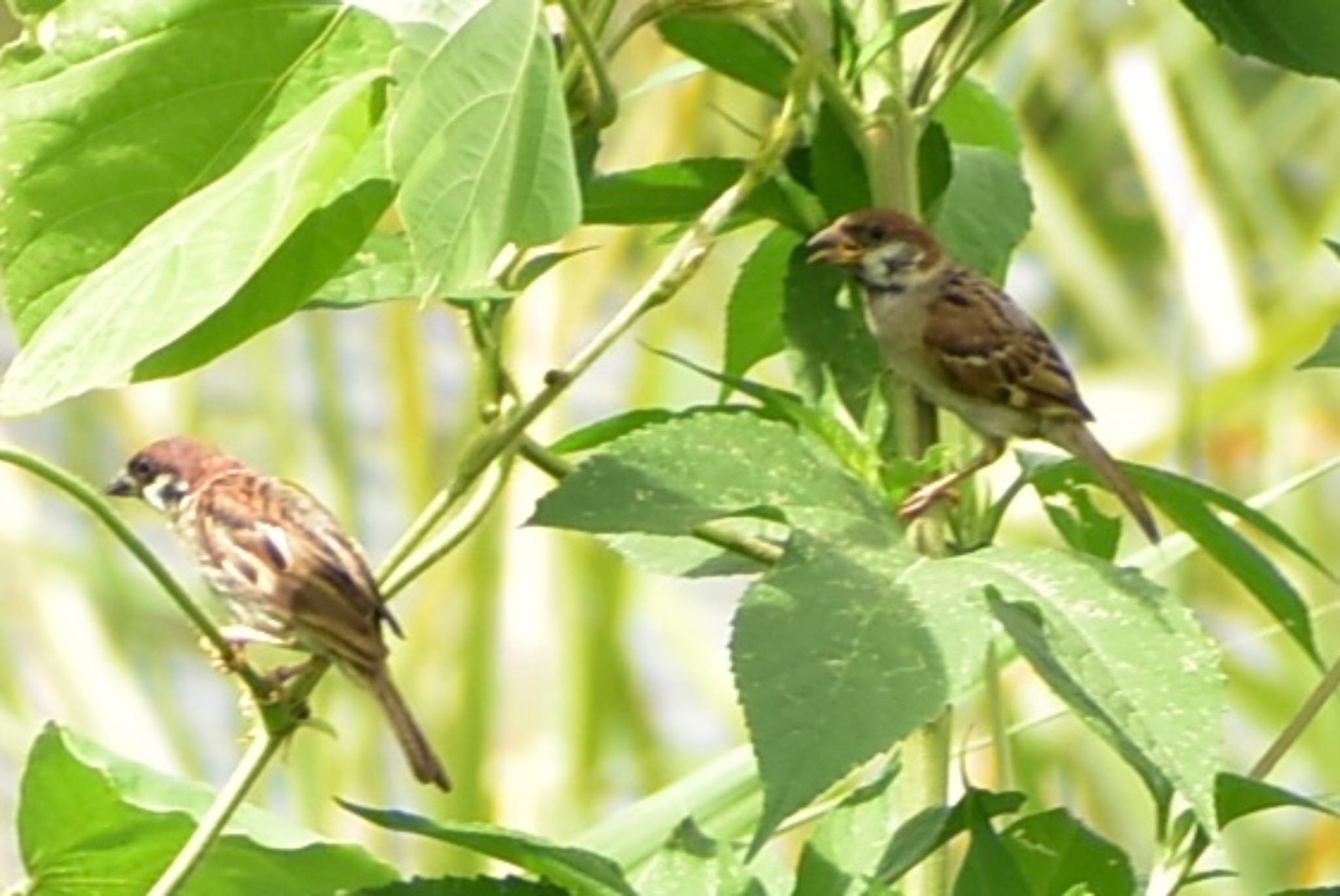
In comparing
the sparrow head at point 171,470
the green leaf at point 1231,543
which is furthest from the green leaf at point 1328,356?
the sparrow head at point 171,470

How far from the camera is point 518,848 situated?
732 mm

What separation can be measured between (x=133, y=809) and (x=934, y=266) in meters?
0.38

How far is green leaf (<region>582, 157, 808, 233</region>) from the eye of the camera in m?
0.90

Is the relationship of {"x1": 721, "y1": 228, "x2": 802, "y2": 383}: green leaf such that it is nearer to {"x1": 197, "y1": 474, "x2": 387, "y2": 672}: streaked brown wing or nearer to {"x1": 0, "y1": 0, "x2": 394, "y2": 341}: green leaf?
{"x1": 197, "y1": 474, "x2": 387, "y2": 672}: streaked brown wing

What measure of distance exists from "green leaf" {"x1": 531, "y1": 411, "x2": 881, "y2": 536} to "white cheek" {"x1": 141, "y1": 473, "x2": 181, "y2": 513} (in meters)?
0.41

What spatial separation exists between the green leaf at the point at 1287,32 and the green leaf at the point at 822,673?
0.26 meters

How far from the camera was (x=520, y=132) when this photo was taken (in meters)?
0.64

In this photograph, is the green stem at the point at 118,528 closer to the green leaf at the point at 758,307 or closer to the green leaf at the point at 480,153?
the green leaf at the point at 480,153

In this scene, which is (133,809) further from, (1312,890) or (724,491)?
(1312,890)

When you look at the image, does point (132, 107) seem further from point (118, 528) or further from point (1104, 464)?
point (1104, 464)

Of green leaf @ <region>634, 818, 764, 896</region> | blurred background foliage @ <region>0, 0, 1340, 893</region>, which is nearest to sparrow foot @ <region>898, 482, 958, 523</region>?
green leaf @ <region>634, 818, 764, 896</region>

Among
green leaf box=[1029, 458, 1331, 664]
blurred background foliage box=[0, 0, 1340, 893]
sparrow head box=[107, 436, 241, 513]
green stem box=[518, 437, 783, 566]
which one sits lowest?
blurred background foliage box=[0, 0, 1340, 893]

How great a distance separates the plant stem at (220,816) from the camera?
73 centimetres

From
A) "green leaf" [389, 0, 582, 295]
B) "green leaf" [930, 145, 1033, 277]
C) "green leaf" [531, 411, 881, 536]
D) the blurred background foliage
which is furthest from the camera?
the blurred background foliage
